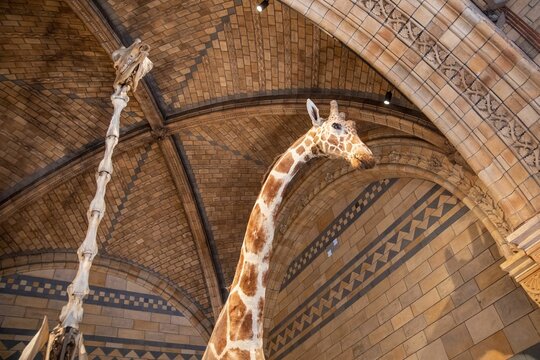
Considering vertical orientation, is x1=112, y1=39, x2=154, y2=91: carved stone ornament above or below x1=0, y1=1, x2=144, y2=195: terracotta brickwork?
below

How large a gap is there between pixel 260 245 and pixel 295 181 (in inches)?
235

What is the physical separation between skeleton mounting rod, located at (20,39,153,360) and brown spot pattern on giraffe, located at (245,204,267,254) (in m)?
1.04

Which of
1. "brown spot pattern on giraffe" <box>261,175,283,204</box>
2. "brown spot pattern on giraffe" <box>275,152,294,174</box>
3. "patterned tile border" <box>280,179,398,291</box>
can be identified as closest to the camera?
"brown spot pattern on giraffe" <box>261,175,283,204</box>

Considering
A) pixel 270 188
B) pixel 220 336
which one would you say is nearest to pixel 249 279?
pixel 220 336

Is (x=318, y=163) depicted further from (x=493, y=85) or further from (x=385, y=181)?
(x=493, y=85)

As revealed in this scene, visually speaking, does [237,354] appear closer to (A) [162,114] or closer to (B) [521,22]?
(B) [521,22]

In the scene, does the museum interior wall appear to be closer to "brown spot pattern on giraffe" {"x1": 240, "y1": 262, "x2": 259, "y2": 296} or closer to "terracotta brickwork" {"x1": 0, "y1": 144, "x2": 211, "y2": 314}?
"terracotta brickwork" {"x1": 0, "y1": 144, "x2": 211, "y2": 314}

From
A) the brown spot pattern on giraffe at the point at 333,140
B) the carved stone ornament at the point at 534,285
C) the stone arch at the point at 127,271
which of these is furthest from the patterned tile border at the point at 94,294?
the carved stone ornament at the point at 534,285

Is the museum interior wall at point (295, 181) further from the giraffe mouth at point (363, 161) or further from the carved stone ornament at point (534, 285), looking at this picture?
the giraffe mouth at point (363, 161)

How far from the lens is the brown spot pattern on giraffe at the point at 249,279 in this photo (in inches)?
120

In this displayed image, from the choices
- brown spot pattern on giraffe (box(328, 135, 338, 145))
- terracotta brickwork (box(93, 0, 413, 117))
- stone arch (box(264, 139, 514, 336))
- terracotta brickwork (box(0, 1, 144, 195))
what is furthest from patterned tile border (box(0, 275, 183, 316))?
brown spot pattern on giraffe (box(328, 135, 338, 145))

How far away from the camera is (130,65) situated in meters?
4.01

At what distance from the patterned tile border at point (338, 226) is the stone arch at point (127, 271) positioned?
2193mm

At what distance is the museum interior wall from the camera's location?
13.4 feet
